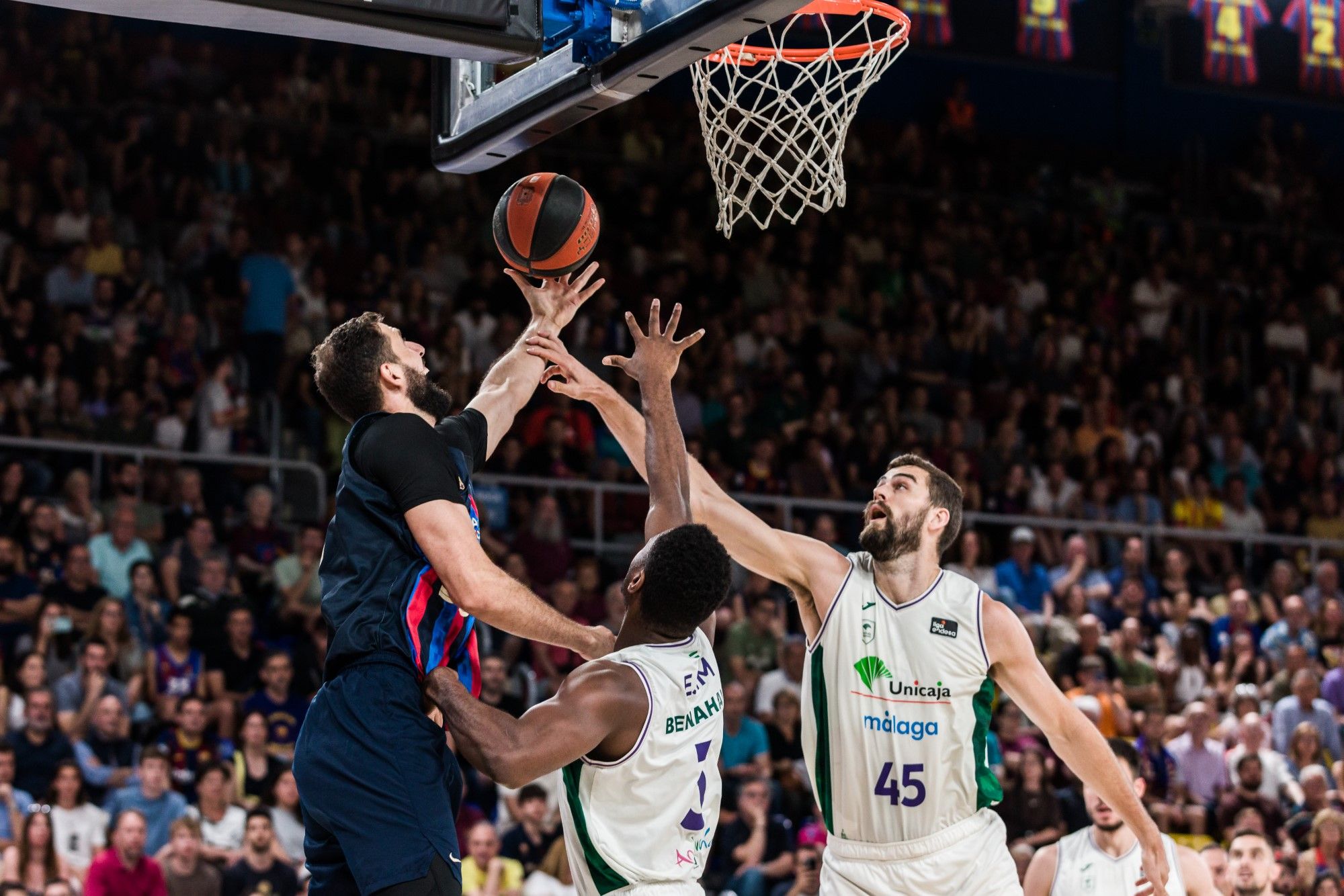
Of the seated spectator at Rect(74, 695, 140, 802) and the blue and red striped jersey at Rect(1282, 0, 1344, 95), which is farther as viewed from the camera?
the blue and red striped jersey at Rect(1282, 0, 1344, 95)

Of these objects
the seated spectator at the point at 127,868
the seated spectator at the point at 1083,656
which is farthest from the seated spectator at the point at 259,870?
the seated spectator at the point at 1083,656

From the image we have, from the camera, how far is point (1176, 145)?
2020 centimetres

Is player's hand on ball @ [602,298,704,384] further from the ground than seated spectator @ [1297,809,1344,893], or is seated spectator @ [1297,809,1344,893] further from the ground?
player's hand on ball @ [602,298,704,384]

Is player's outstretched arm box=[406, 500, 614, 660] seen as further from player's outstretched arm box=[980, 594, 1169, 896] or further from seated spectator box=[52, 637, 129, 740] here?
seated spectator box=[52, 637, 129, 740]

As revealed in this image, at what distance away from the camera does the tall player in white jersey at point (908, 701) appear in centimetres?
512

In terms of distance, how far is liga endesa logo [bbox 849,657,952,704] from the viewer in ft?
17.0

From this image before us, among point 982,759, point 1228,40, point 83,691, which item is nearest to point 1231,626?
point 1228,40

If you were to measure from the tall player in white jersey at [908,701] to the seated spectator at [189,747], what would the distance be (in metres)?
5.34

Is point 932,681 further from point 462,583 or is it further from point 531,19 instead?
point 531,19

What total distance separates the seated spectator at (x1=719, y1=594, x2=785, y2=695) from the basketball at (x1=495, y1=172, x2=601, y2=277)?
639cm

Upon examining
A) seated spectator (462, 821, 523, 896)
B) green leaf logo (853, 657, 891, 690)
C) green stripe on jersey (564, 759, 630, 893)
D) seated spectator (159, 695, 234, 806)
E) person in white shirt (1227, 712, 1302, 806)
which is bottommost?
seated spectator (462, 821, 523, 896)

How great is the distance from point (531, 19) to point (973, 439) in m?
10.6

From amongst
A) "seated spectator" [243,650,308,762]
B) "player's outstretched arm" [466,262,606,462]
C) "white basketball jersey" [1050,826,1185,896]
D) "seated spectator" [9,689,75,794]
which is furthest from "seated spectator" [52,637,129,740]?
"white basketball jersey" [1050,826,1185,896]

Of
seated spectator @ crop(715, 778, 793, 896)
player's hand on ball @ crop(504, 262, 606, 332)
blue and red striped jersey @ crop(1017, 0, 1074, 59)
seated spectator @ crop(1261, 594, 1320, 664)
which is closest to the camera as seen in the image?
player's hand on ball @ crop(504, 262, 606, 332)
